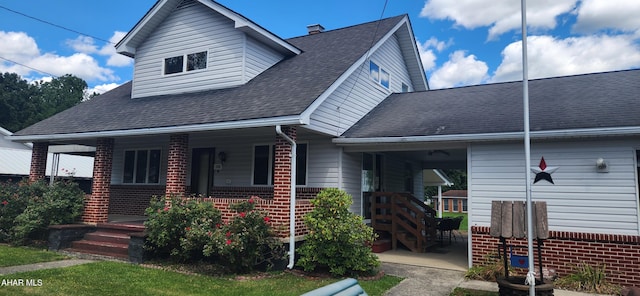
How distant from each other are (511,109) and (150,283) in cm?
871

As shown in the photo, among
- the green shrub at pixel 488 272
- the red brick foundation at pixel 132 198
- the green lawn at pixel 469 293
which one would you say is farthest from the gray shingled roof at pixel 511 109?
the red brick foundation at pixel 132 198

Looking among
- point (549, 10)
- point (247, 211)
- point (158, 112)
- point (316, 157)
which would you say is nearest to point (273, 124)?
point (247, 211)

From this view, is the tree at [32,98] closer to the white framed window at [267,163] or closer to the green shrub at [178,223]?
the white framed window at [267,163]

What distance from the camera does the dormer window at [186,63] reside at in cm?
1314

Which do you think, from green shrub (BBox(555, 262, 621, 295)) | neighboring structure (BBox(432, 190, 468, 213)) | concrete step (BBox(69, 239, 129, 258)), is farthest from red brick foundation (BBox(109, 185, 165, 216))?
neighboring structure (BBox(432, 190, 468, 213))

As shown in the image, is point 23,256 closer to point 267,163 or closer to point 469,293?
point 267,163

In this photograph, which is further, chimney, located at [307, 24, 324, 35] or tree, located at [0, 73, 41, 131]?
tree, located at [0, 73, 41, 131]

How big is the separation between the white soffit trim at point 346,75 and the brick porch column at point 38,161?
381 inches

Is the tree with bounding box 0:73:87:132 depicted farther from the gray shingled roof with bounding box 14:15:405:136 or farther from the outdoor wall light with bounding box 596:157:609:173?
the outdoor wall light with bounding box 596:157:609:173

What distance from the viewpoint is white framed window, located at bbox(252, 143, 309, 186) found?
11327 mm

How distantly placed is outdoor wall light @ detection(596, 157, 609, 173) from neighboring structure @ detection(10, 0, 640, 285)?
7cm

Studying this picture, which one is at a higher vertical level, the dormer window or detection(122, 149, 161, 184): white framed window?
the dormer window

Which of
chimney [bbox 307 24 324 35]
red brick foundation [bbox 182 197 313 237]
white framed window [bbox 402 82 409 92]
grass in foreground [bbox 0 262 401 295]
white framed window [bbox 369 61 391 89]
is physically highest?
chimney [bbox 307 24 324 35]

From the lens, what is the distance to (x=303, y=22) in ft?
57.9
